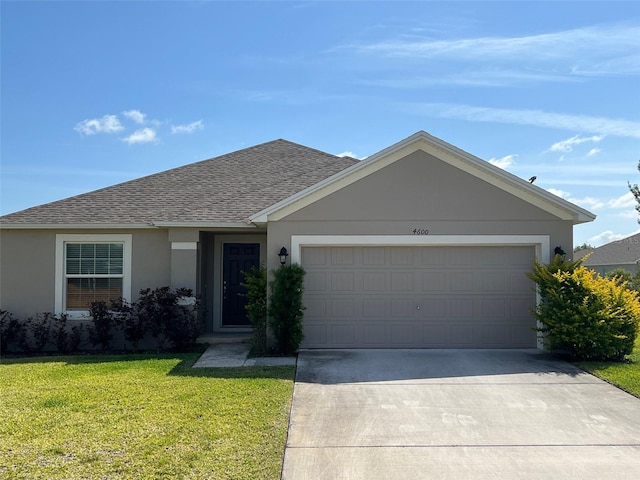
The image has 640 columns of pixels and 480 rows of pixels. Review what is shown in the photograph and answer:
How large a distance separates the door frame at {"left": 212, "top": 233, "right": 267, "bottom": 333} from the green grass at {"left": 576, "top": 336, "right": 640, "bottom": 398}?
763 cm

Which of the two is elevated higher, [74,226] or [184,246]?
[74,226]

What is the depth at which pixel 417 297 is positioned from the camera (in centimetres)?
1078

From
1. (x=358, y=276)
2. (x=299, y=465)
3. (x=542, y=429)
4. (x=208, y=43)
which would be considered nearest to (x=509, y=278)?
(x=358, y=276)

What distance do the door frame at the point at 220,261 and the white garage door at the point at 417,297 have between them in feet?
9.09

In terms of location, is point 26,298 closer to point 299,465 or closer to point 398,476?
point 299,465

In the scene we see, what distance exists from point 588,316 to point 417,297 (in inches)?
125

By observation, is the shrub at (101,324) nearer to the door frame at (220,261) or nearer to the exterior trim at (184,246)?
the exterior trim at (184,246)

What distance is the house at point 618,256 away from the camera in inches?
1184

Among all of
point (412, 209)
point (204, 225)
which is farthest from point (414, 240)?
point (204, 225)

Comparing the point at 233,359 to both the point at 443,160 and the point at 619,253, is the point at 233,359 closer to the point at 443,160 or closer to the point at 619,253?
the point at 443,160

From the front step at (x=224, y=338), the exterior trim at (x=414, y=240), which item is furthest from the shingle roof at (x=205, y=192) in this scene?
the front step at (x=224, y=338)

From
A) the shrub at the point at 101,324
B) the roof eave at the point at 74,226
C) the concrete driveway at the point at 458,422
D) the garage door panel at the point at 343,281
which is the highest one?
the roof eave at the point at 74,226

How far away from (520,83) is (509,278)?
464cm

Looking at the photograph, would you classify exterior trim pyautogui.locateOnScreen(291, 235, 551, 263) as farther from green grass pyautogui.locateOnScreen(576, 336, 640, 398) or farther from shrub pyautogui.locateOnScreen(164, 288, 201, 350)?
shrub pyautogui.locateOnScreen(164, 288, 201, 350)
